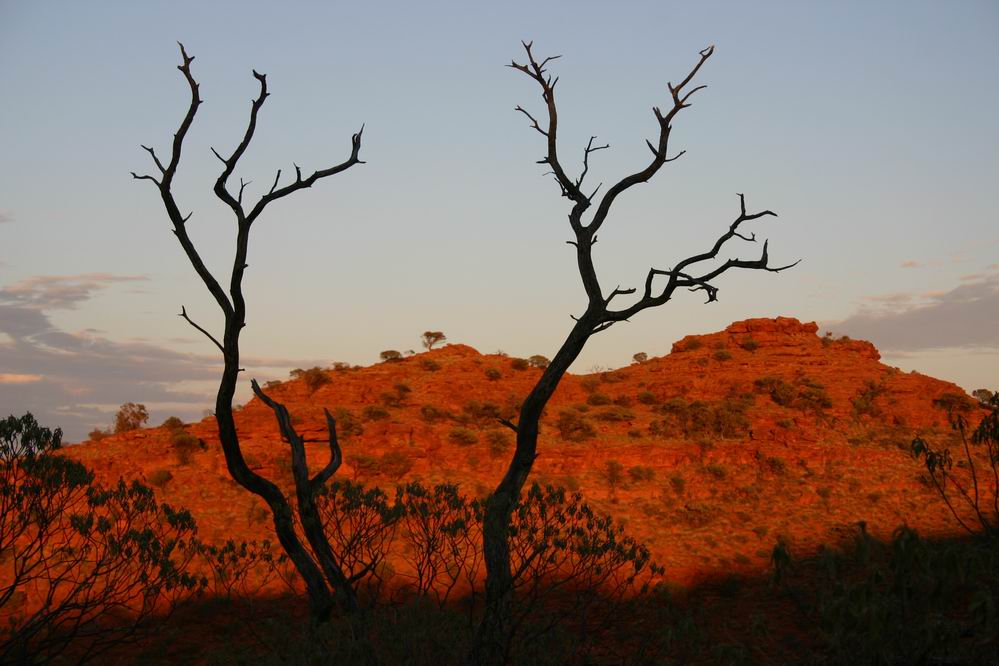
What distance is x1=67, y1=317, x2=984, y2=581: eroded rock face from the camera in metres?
28.1

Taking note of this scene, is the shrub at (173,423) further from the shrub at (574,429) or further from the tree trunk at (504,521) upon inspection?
the tree trunk at (504,521)

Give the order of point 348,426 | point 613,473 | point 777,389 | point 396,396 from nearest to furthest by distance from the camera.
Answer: point 613,473, point 348,426, point 777,389, point 396,396

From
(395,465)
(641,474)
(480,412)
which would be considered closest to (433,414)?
(480,412)

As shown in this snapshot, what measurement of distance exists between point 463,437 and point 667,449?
916 cm

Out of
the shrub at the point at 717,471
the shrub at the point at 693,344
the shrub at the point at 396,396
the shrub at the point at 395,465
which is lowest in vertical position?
the shrub at the point at 717,471

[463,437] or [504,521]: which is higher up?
[463,437]

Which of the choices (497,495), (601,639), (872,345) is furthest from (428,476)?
(872,345)

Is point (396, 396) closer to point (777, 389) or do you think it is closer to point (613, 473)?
point (613, 473)

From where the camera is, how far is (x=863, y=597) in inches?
232

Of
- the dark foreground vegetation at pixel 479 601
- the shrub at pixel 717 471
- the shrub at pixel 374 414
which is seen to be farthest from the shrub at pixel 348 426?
the shrub at pixel 717 471

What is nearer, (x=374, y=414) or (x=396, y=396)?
(x=374, y=414)

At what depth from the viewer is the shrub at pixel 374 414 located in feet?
128

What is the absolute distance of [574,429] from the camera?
37.6m

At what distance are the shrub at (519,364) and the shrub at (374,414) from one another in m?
15.3
